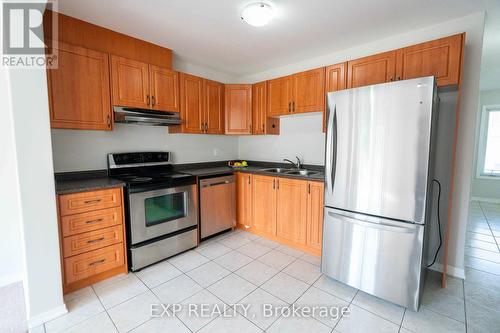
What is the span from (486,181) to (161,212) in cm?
678

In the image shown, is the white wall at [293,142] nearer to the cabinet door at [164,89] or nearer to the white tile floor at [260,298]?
the white tile floor at [260,298]

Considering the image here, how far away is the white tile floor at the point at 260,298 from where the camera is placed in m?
1.64

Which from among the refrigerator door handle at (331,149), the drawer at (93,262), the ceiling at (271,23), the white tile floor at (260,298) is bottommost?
the white tile floor at (260,298)

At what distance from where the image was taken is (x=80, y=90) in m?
2.14

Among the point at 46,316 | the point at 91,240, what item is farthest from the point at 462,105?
the point at 46,316

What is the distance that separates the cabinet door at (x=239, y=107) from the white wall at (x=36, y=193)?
2.24 m

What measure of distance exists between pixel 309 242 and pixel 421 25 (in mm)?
2579

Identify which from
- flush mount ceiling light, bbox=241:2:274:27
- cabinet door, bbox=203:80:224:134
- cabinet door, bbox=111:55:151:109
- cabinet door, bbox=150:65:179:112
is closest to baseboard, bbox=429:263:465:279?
flush mount ceiling light, bbox=241:2:274:27

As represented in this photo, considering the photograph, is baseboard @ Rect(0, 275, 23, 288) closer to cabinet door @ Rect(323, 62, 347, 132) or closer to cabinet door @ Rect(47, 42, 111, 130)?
cabinet door @ Rect(47, 42, 111, 130)

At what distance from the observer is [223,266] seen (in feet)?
8.02

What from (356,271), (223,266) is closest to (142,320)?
(223,266)

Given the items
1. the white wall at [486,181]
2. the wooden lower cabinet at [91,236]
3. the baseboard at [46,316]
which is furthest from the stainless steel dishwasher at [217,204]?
the white wall at [486,181]

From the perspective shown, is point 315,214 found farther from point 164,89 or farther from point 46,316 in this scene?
point 46,316

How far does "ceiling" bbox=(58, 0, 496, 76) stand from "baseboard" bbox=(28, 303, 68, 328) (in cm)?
247
